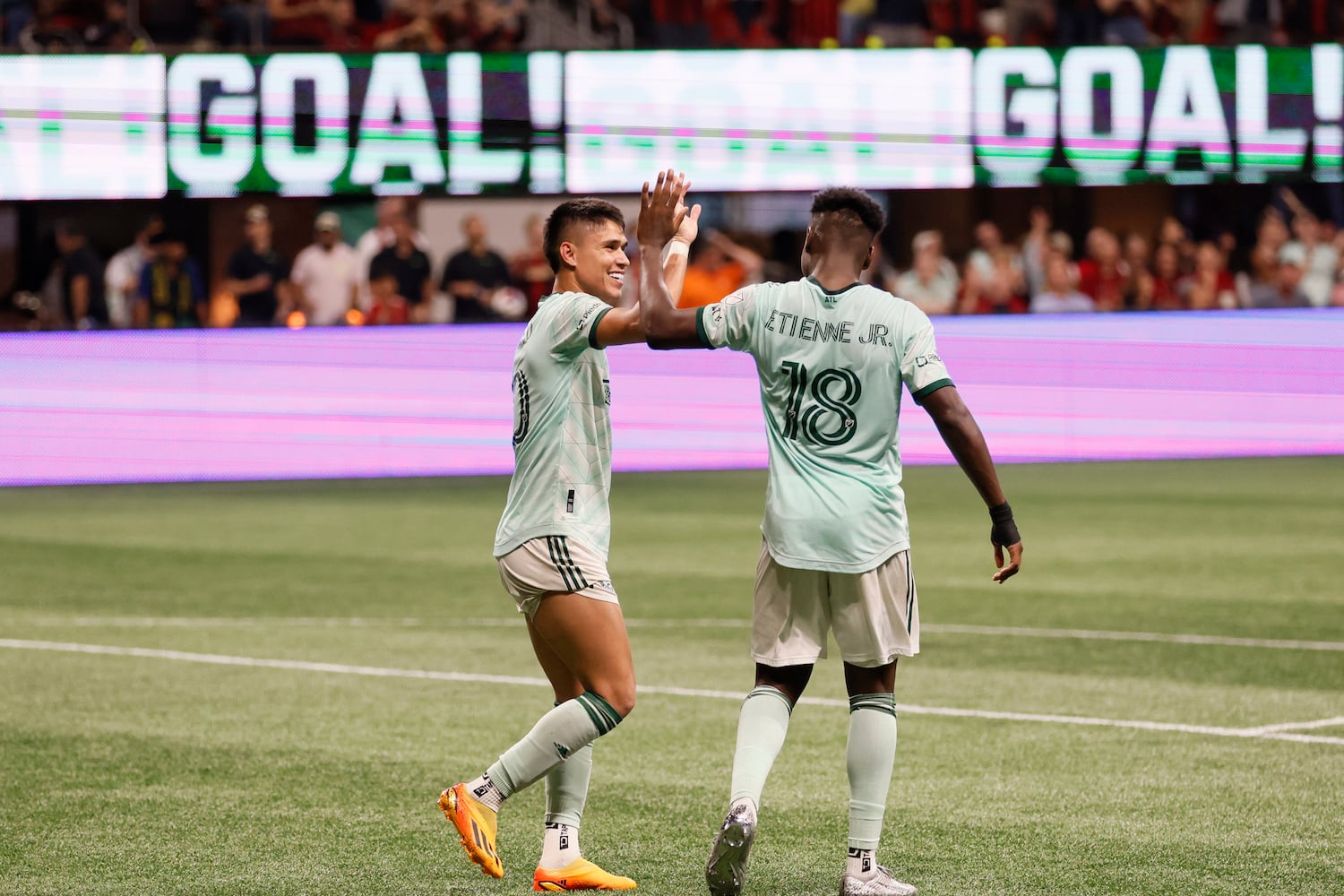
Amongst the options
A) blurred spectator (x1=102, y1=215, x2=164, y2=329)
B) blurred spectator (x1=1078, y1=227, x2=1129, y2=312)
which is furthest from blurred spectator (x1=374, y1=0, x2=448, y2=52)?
blurred spectator (x1=1078, y1=227, x2=1129, y2=312)

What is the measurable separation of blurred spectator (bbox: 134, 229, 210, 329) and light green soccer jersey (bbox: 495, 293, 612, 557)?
14356 mm

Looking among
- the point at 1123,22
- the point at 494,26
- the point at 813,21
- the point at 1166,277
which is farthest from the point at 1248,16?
the point at 494,26

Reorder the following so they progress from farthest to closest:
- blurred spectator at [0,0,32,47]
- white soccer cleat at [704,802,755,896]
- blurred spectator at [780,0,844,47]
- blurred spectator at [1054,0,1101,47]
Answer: blurred spectator at [780,0,844,47] → blurred spectator at [1054,0,1101,47] → blurred spectator at [0,0,32,47] → white soccer cleat at [704,802,755,896]

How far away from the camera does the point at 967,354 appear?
63.6 ft

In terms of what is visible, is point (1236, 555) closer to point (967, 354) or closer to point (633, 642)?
point (633, 642)

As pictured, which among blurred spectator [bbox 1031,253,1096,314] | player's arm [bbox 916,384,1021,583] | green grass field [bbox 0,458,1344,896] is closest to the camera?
player's arm [bbox 916,384,1021,583]

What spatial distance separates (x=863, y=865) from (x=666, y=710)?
3199 mm

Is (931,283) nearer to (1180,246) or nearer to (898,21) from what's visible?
(1180,246)

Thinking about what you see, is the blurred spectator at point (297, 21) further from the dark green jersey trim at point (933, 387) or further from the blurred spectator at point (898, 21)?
the dark green jersey trim at point (933, 387)

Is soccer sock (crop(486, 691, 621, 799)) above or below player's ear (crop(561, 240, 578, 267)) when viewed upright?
below

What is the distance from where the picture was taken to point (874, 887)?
17.1ft

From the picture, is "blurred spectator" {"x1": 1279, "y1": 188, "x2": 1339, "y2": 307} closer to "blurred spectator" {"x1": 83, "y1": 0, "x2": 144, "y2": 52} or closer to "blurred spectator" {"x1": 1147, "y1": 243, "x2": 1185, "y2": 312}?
"blurred spectator" {"x1": 1147, "y1": 243, "x2": 1185, "y2": 312}

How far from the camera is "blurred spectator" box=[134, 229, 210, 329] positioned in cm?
1925

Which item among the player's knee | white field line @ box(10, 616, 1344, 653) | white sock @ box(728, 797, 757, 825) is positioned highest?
the player's knee
